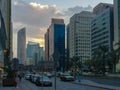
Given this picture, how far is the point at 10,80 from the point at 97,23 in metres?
154

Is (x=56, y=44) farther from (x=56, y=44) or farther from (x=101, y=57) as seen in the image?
(x=101, y=57)

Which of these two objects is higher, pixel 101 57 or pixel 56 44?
pixel 56 44

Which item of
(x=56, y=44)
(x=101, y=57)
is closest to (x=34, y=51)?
(x=56, y=44)

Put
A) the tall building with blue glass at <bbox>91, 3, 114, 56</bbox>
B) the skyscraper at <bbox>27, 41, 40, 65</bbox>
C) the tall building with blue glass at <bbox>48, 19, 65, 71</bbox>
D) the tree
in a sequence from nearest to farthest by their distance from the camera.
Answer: the tall building with blue glass at <bbox>48, 19, 65, 71</bbox> < the skyscraper at <bbox>27, 41, 40, 65</bbox> < the tree < the tall building with blue glass at <bbox>91, 3, 114, 56</bbox>

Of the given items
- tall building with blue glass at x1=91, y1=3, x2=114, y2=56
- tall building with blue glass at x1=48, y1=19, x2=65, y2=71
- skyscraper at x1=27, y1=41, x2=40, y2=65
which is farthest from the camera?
tall building with blue glass at x1=91, y1=3, x2=114, y2=56

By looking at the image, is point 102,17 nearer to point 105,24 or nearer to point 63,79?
point 105,24

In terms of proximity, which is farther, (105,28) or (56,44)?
(105,28)

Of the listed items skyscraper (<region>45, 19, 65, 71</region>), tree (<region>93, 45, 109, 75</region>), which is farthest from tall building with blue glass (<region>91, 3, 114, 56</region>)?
skyscraper (<region>45, 19, 65, 71</region>)

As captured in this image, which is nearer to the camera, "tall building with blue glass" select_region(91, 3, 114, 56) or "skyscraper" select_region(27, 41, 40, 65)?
"skyscraper" select_region(27, 41, 40, 65)

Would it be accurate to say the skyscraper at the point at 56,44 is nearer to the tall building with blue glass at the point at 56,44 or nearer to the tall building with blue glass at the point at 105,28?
the tall building with blue glass at the point at 56,44

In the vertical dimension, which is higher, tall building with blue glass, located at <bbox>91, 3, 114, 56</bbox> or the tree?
tall building with blue glass, located at <bbox>91, 3, 114, 56</bbox>

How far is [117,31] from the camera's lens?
14700 cm

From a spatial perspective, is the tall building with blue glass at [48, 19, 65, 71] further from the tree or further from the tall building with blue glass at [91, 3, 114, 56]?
the tall building with blue glass at [91, 3, 114, 56]

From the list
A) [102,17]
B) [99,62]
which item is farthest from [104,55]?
[102,17]
